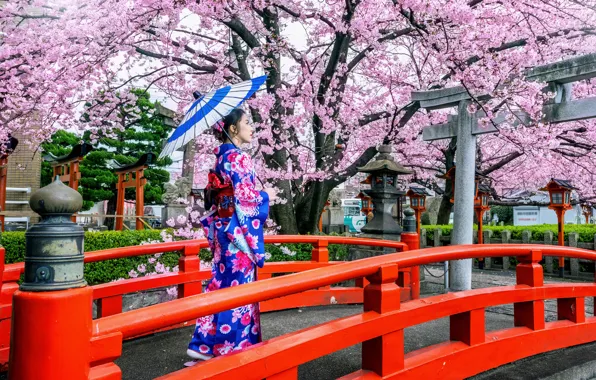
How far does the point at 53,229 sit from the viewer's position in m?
1.47

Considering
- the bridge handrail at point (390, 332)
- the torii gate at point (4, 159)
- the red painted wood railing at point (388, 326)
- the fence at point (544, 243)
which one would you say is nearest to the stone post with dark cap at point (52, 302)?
the red painted wood railing at point (388, 326)

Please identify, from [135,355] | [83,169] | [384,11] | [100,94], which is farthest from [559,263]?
[83,169]

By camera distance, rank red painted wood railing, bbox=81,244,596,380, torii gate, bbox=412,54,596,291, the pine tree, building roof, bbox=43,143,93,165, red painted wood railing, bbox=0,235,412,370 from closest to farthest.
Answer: red painted wood railing, bbox=81,244,596,380, red painted wood railing, bbox=0,235,412,370, torii gate, bbox=412,54,596,291, building roof, bbox=43,143,93,165, the pine tree

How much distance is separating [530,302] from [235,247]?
2482mm

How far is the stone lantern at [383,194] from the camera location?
8117 millimetres

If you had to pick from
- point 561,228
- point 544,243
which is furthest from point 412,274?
point 544,243

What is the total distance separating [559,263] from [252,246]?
12281 millimetres

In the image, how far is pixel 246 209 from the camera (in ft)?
9.86

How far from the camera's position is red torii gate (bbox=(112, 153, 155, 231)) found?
45.2 ft

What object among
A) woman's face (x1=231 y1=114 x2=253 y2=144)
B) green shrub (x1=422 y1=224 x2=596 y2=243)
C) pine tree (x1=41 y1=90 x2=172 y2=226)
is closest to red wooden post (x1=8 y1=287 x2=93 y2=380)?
woman's face (x1=231 y1=114 x2=253 y2=144)

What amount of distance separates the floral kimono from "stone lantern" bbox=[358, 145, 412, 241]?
535 centimetres

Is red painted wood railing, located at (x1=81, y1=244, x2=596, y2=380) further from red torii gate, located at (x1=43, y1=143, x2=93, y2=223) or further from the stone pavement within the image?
red torii gate, located at (x1=43, y1=143, x2=93, y2=223)

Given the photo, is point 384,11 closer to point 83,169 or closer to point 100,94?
point 100,94

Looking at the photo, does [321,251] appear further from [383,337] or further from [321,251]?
[383,337]
